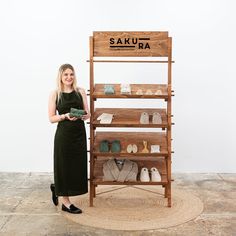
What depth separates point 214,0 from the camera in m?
7.21

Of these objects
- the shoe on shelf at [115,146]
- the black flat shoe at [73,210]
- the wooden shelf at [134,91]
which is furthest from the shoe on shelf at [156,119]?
the black flat shoe at [73,210]

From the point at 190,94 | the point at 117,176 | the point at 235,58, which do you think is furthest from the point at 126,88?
the point at 235,58

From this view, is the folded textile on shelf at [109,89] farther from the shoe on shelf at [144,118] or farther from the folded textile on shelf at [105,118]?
the shoe on shelf at [144,118]

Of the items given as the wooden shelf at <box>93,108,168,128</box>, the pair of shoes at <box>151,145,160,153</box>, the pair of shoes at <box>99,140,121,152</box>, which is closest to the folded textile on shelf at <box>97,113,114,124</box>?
the wooden shelf at <box>93,108,168,128</box>

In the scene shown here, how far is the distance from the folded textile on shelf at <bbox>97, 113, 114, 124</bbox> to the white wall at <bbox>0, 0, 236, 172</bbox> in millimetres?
1583

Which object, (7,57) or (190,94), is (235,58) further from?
(7,57)

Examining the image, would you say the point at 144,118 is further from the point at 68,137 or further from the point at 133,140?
the point at 68,137

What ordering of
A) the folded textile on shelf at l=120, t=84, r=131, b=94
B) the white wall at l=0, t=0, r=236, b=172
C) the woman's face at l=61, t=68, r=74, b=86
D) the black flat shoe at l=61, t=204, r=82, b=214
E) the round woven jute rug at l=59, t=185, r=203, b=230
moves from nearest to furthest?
the round woven jute rug at l=59, t=185, r=203, b=230 → the woman's face at l=61, t=68, r=74, b=86 → the black flat shoe at l=61, t=204, r=82, b=214 → the folded textile on shelf at l=120, t=84, r=131, b=94 → the white wall at l=0, t=0, r=236, b=172

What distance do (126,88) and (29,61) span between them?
7.60 feet

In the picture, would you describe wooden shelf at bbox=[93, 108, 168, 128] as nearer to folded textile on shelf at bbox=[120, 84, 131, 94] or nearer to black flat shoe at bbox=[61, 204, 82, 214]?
folded textile on shelf at bbox=[120, 84, 131, 94]

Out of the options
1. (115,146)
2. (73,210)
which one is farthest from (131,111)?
(73,210)

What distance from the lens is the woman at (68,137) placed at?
17.5ft

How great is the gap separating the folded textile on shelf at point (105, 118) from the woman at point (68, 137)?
27 centimetres

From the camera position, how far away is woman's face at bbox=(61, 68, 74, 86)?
5305 mm
